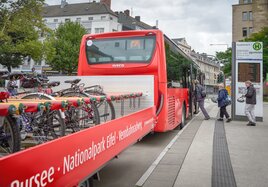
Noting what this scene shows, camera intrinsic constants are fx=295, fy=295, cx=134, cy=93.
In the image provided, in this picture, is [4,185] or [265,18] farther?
[265,18]

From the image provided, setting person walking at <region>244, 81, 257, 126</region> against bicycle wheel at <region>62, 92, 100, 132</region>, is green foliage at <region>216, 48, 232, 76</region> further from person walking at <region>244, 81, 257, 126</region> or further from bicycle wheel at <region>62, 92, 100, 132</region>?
bicycle wheel at <region>62, 92, 100, 132</region>

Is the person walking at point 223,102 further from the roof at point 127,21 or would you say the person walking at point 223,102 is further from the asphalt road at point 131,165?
the roof at point 127,21

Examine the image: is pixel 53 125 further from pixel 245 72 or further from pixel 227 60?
pixel 227 60

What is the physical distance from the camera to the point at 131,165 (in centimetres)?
588

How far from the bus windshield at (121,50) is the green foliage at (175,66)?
72cm

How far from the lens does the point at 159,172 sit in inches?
209

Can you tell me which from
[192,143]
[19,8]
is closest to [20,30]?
[19,8]

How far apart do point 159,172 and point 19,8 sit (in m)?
21.2

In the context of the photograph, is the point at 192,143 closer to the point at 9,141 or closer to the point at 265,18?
the point at 9,141

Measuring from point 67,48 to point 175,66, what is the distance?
35793 millimetres

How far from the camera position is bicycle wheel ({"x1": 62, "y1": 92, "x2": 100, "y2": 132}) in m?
4.75

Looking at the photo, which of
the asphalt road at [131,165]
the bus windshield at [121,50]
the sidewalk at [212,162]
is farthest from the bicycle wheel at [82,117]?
the bus windshield at [121,50]

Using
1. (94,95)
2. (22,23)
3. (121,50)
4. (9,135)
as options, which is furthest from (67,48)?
(9,135)

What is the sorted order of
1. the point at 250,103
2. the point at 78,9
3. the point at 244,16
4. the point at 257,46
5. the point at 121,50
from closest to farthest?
the point at 121,50 → the point at 250,103 → the point at 257,46 → the point at 244,16 → the point at 78,9
